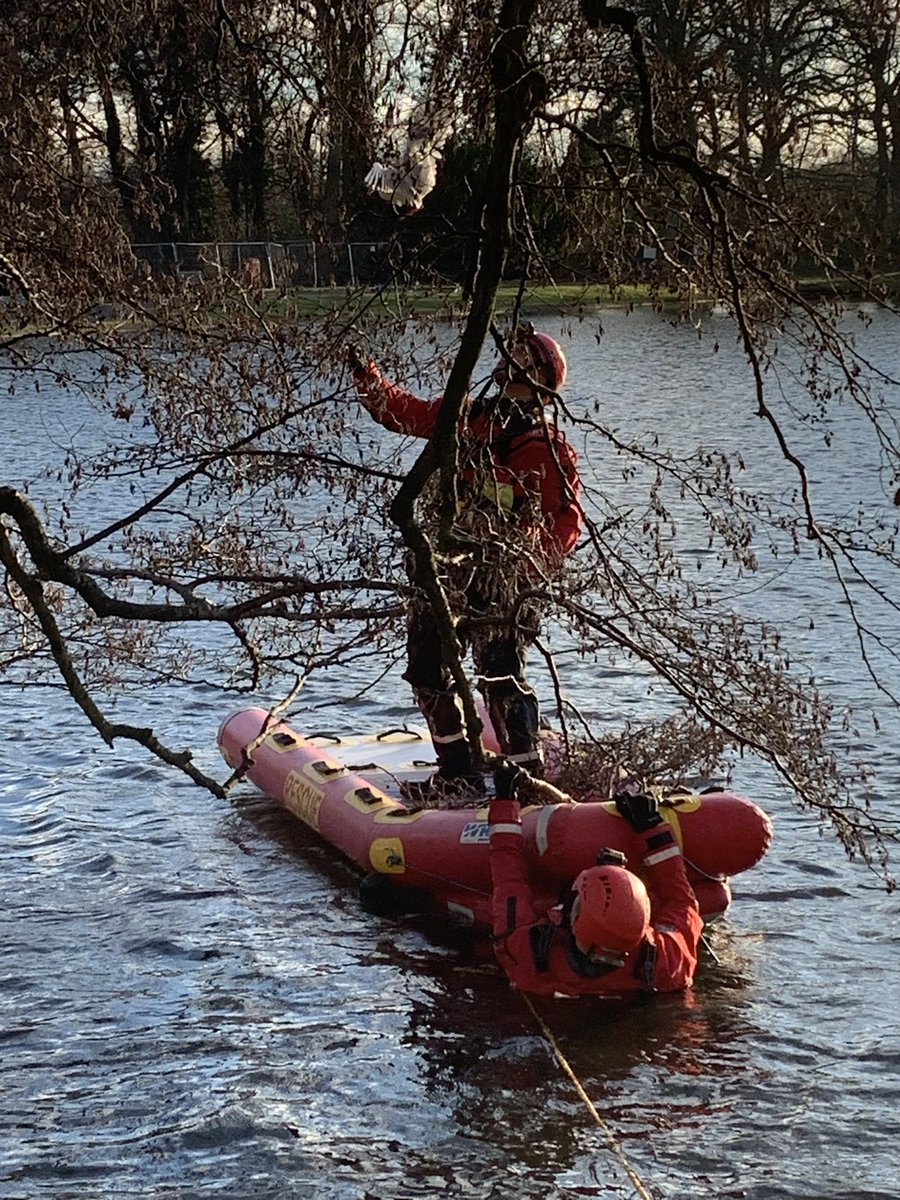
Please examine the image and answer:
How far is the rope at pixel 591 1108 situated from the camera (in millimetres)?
5426

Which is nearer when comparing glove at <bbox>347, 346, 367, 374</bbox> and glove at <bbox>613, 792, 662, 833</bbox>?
glove at <bbox>347, 346, 367, 374</bbox>

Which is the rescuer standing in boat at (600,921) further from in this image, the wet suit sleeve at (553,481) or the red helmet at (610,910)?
the wet suit sleeve at (553,481)

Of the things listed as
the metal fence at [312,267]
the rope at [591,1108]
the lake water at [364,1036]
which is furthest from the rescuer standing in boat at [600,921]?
the metal fence at [312,267]

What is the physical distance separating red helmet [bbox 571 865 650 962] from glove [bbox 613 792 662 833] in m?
0.42

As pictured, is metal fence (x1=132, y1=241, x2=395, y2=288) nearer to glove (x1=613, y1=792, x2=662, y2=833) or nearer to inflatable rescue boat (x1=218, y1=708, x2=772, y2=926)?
inflatable rescue boat (x1=218, y1=708, x2=772, y2=926)

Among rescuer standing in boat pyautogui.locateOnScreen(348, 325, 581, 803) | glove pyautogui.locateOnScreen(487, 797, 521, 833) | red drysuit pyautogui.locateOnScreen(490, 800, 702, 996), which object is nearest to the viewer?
rescuer standing in boat pyautogui.locateOnScreen(348, 325, 581, 803)

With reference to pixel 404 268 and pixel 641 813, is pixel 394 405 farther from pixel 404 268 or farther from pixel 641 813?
pixel 641 813

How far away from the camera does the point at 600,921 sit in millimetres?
5957

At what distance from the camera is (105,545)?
12.3 metres

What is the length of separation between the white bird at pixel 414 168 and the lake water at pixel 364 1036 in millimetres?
1767

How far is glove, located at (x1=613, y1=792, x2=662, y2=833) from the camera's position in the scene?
6488 mm

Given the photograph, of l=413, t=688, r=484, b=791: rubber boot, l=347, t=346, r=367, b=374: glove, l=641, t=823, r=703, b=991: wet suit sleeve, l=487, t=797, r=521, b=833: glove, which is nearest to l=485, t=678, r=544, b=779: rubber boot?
l=413, t=688, r=484, b=791: rubber boot

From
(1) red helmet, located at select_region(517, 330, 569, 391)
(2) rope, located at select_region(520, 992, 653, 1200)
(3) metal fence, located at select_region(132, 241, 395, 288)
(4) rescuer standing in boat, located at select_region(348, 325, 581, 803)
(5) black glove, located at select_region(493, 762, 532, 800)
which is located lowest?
(2) rope, located at select_region(520, 992, 653, 1200)

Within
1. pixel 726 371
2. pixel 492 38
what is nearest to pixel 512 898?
pixel 492 38
